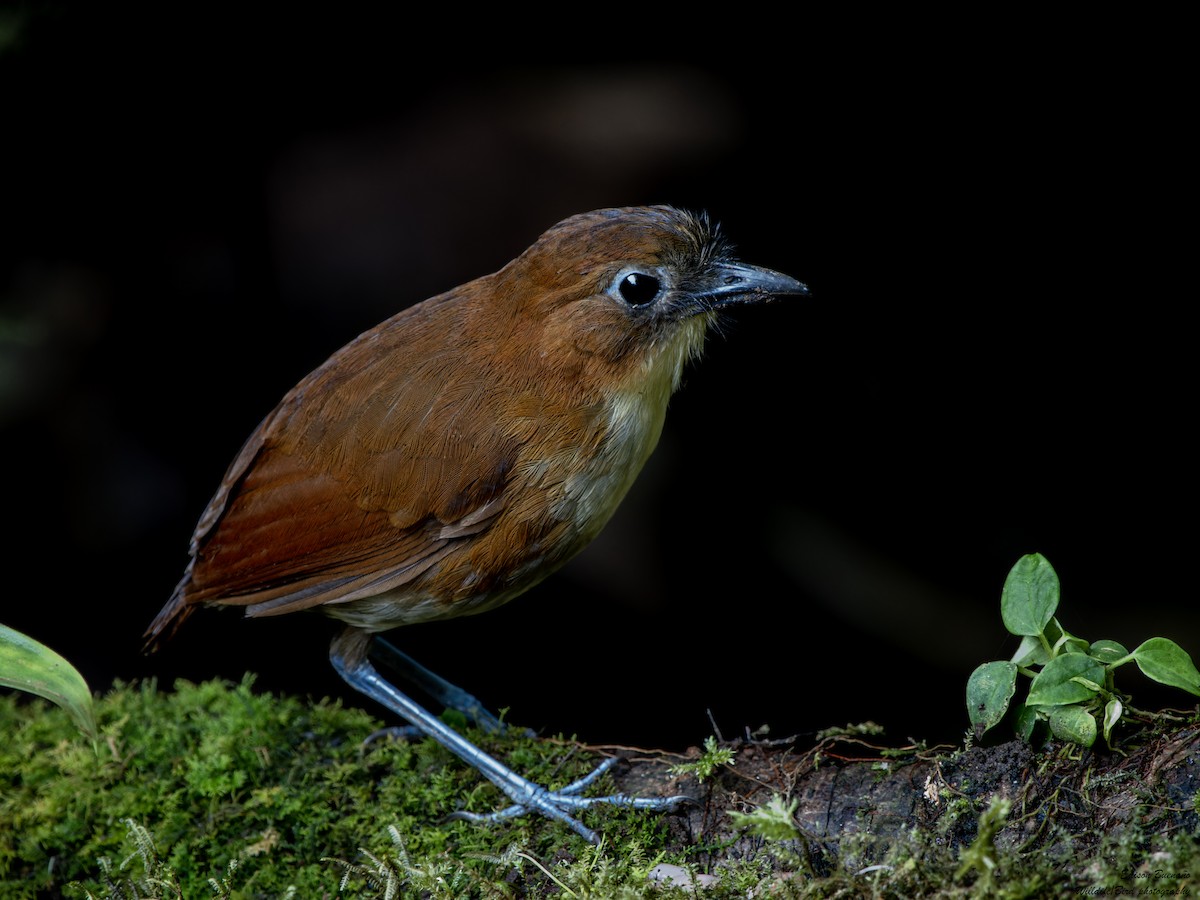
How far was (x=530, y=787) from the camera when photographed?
292 cm

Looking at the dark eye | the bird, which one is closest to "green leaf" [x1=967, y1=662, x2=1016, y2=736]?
the bird

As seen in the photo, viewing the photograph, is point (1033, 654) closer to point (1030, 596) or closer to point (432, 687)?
point (1030, 596)

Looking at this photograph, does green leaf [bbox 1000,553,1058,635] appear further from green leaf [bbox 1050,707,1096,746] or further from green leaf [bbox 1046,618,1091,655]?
green leaf [bbox 1050,707,1096,746]

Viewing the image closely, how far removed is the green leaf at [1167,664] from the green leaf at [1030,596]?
191mm

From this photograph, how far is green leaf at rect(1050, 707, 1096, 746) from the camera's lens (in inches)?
89.7

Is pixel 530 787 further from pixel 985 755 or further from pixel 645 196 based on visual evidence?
pixel 645 196

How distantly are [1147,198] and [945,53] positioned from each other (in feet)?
3.41

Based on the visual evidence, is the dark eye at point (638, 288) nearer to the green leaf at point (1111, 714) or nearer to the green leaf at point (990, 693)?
the green leaf at point (990, 693)

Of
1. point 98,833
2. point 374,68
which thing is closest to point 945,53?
point 374,68

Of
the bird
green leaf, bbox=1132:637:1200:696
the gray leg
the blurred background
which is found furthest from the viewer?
the blurred background

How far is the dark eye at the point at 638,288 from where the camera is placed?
122 inches

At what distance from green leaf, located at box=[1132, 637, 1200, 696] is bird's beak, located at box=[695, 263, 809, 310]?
4.40 feet

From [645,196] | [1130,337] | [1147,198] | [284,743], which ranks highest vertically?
[1147,198]

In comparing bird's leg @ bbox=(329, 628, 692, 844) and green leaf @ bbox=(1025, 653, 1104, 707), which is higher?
green leaf @ bbox=(1025, 653, 1104, 707)
